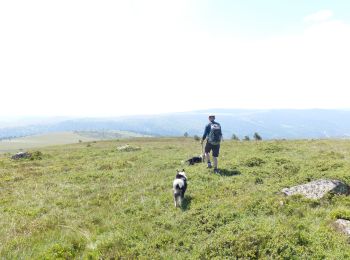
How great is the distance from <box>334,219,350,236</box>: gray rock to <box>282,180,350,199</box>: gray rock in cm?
262

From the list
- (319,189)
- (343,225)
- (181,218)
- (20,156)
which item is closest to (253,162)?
(319,189)

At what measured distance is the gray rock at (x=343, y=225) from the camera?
1076 cm

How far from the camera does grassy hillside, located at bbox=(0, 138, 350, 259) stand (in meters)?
10.3

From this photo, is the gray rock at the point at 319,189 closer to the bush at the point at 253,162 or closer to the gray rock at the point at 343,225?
the gray rock at the point at 343,225

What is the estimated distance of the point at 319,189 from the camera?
14594 mm

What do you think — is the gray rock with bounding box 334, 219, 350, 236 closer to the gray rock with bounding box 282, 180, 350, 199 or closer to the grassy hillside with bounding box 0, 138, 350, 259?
the grassy hillside with bounding box 0, 138, 350, 259

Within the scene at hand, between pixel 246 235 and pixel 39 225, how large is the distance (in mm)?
8663

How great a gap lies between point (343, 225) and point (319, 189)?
12.0 feet

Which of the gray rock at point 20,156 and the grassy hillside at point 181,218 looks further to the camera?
the gray rock at point 20,156

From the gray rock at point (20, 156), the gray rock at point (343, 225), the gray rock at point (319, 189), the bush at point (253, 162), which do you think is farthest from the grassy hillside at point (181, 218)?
the gray rock at point (20, 156)

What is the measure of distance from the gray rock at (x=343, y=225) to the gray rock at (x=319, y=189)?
2623 millimetres

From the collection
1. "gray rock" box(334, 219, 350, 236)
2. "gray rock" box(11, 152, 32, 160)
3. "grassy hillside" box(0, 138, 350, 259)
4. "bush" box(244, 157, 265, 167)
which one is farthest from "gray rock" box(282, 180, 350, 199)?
Answer: "gray rock" box(11, 152, 32, 160)

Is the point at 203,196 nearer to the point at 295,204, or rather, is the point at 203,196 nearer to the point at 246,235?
the point at 295,204

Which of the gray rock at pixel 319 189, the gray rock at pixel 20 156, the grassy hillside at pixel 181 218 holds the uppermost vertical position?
the gray rock at pixel 319 189
